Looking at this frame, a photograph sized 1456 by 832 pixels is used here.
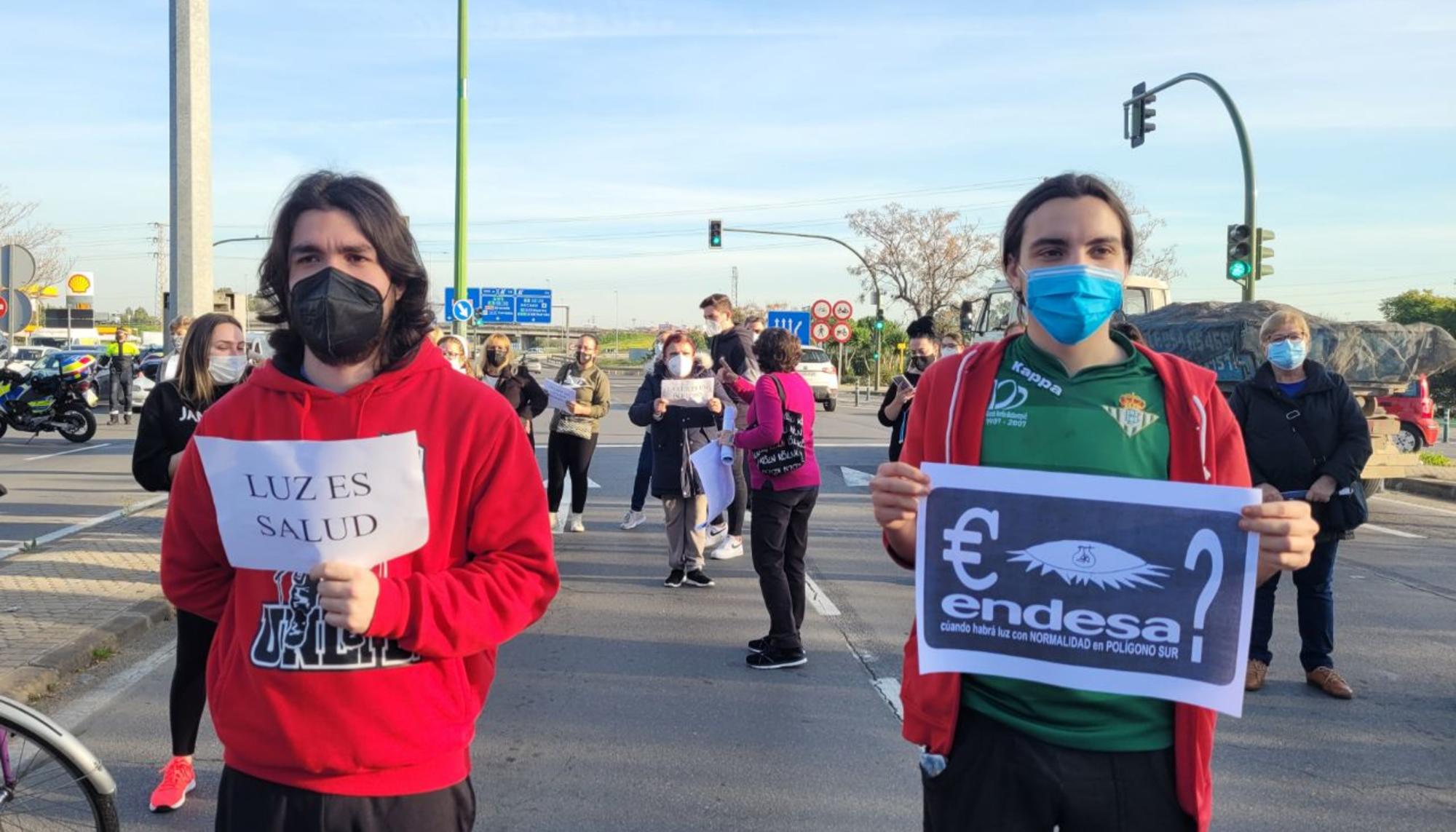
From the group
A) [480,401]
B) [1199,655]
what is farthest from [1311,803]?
[480,401]

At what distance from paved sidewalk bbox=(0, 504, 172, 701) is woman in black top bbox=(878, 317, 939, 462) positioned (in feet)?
17.0

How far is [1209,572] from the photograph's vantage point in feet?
7.39

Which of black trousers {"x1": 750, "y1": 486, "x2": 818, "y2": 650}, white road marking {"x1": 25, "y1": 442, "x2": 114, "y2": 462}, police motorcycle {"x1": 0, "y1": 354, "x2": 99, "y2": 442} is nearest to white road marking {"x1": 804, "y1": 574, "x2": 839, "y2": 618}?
black trousers {"x1": 750, "y1": 486, "x2": 818, "y2": 650}

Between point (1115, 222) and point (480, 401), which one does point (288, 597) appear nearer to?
point (480, 401)

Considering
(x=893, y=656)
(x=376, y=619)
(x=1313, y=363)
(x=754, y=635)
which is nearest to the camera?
(x=376, y=619)

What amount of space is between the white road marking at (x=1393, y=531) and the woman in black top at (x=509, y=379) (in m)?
8.97

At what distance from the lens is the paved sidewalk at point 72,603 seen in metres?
6.34

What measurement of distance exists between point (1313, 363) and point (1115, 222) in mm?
4723

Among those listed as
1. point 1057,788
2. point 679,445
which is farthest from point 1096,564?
point 679,445

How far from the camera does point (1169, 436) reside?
233cm

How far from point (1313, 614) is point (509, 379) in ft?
23.8

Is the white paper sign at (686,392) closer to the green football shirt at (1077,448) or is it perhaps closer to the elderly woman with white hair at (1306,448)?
the elderly woman with white hair at (1306,448)

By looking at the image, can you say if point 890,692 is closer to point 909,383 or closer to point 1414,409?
point 909,383

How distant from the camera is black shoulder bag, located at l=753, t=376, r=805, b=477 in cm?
683
